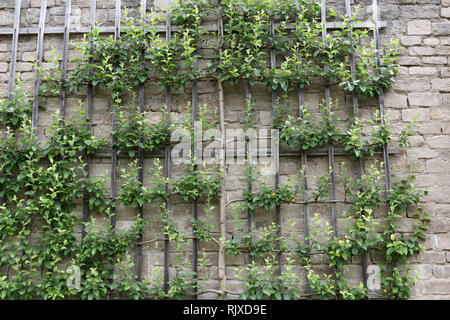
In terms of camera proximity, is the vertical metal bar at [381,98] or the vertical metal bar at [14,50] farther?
the vertical metal bar at [14,50]

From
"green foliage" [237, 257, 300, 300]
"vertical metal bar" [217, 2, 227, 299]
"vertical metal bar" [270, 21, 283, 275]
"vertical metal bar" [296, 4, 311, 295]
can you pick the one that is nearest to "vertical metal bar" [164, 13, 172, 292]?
"vertical metal bar" [217, 2, 227, 299]

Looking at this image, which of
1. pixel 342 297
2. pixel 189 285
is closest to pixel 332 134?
pixel 342 297

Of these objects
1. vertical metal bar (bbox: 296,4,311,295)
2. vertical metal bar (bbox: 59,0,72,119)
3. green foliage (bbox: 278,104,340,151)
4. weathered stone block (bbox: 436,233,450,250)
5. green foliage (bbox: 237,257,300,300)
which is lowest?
green foliage (bbox: 237,257,300,300)

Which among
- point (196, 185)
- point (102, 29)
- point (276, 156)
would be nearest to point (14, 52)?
point (102, 29)

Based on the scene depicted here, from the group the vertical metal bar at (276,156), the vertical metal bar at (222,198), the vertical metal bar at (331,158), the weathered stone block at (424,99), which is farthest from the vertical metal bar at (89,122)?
the weathered stone block at (424,99)

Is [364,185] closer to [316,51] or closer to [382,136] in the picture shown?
[382,136]

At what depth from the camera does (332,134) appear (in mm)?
3432

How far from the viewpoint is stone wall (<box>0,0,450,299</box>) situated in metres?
3.37

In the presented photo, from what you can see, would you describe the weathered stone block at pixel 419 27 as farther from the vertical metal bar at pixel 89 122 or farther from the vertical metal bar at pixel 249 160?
the vertical metal bar at pixel 89 122

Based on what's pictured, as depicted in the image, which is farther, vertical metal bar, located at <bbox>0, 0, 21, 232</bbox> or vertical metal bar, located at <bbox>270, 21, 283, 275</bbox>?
vertical metal bar, located at <bbox>0, 0, 21, 232</bbox>

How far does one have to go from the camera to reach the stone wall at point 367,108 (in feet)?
11.1

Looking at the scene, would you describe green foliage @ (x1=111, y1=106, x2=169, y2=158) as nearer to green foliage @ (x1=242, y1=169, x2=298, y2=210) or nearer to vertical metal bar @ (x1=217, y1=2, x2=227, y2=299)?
vertical metal bar @ (x1=217, y1=2, x2=227, y2=299)

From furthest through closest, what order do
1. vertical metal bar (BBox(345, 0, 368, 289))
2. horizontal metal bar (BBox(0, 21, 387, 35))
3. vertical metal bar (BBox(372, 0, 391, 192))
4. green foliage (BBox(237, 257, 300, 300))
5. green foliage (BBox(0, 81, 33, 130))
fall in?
→ horizontal metal bar (BBox(0, 21, 387, 35)) < green foliage (BBox(0, 81, 33, 130)) < vertical metal bar (BBox(372, 0, 391, 192)) < vertical metal bar (BBox(345, 0, 368, 289)) < green foliage (BBox(237, 257, 300, 300))

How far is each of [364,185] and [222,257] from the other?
50.2 inches
